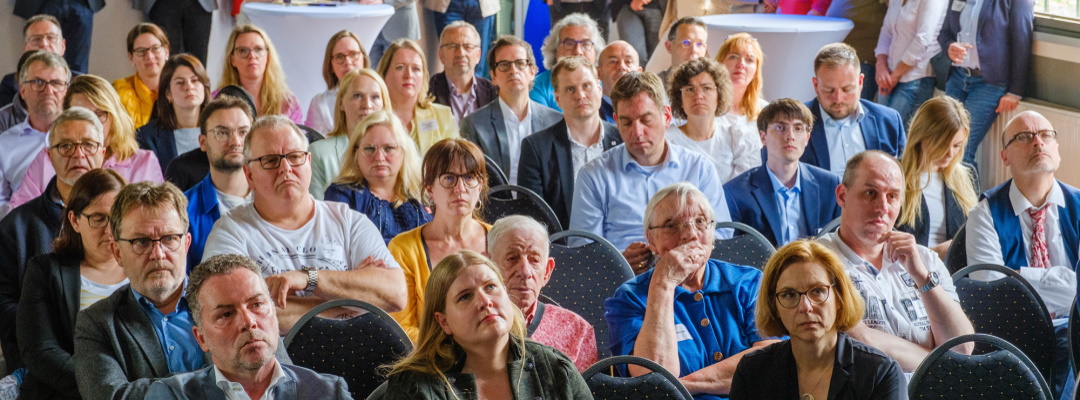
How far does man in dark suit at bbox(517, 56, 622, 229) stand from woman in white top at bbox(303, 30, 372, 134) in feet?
3.97

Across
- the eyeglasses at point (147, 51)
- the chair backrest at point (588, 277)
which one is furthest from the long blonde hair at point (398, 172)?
the eyeglasses at point (147, 51)

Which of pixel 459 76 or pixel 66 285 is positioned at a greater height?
pixel 459 76

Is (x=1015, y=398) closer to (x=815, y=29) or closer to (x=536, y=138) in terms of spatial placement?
(x=536, y=138)

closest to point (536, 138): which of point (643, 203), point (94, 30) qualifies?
point (643, 203)

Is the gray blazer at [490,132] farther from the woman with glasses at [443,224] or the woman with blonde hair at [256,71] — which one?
the woman with glasses at [443,224]

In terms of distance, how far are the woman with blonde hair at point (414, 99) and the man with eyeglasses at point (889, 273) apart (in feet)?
7.52

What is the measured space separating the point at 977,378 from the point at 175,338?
6.13ft

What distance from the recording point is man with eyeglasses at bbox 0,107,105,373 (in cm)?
335

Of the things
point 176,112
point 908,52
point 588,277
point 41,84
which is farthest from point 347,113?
point 908,52

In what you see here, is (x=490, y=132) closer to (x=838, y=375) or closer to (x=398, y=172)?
(x=398, y=172)

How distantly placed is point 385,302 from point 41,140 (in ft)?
7.59

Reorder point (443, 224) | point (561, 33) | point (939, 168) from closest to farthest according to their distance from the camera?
point (443, 224) < point (939, 168) < point (561, 33)

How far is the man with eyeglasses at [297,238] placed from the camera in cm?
311

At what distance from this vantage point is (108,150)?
4293 millimetres
